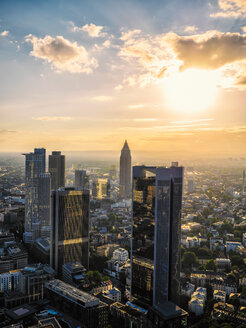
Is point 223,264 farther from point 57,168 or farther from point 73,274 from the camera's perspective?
point 57,168

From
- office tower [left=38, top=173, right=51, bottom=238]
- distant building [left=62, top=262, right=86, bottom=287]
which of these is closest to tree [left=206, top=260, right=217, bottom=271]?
distant building [left=62, top=262, right=86, bottom=287]

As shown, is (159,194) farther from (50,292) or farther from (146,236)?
(50,292)

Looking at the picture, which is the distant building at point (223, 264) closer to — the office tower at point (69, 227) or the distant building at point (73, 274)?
the office tower at point (69, 227)

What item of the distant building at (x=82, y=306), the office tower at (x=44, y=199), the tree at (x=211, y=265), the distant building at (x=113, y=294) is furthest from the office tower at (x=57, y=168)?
the distant building at (x=82, y=306)

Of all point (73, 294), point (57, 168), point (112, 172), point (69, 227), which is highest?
point (57, 168)

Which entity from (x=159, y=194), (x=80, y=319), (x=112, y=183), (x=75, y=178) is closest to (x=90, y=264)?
(x=80, y=319)

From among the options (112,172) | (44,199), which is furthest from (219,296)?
(112,172)
